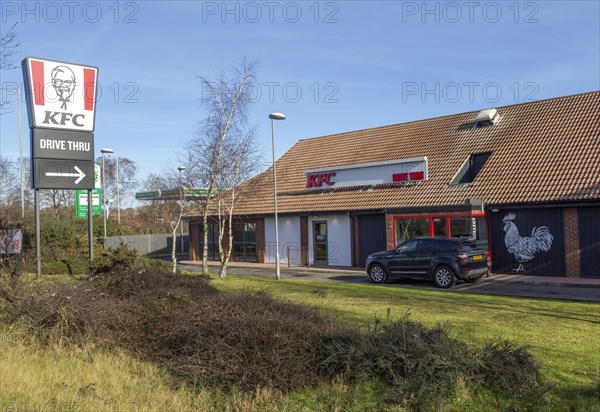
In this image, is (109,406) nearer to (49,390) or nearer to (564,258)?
(49,390)

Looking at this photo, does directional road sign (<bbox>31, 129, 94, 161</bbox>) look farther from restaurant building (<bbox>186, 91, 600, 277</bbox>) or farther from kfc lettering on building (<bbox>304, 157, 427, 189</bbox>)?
kfc lettering on building (<bbox>304, 157, 427, 189</bbox>)

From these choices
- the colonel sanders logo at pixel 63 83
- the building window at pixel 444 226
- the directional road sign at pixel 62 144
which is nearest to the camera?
the directional road sign at pixel 62 144

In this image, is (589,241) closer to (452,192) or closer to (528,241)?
(528,241)

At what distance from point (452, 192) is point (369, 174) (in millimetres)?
4858

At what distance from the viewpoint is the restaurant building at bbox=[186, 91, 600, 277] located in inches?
749

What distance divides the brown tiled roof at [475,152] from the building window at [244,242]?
3.56ft

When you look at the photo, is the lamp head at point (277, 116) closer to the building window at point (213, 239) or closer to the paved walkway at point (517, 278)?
the paved walkway at point (517, 278)

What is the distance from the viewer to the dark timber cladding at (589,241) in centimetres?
1806

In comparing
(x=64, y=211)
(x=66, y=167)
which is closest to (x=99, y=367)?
(x=66, y=167)

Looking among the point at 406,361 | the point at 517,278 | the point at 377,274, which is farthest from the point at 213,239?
the point at 406,361

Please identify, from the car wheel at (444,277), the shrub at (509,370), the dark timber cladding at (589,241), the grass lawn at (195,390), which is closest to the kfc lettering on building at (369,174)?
the dark timber cladding at (589,241)

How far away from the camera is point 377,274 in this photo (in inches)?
725

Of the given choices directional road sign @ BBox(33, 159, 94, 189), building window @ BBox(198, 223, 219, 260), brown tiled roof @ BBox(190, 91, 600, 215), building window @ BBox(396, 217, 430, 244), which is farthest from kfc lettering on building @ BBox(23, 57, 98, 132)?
building window @ BBox(198, 223, 219, 260)

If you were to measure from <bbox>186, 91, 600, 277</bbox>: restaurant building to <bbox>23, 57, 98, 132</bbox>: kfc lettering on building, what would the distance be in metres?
8.98
